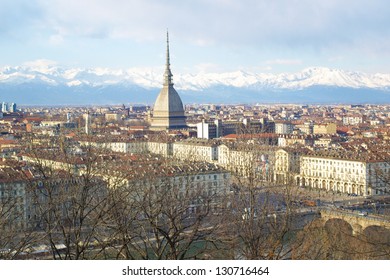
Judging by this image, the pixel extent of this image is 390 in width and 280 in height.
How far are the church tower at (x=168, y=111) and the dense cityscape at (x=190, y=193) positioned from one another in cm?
9

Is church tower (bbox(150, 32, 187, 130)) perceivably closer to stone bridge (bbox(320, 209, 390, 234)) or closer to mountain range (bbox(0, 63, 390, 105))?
mountain range (bbox(0, 63, 390, 105))

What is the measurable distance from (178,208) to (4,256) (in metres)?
1.32

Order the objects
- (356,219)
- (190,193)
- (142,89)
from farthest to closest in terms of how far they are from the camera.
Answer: (142,89) < (356,219) < (190,193)

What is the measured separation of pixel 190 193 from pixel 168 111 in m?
32.5

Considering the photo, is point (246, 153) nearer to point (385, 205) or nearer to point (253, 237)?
point (253, 237)

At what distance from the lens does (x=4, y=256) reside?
3561 millimetres

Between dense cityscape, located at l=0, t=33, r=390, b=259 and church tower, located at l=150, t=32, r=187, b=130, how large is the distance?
0.09 meters

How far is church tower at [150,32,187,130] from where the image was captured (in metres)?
39.6

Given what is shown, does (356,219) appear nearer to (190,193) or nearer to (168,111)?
(190,193)

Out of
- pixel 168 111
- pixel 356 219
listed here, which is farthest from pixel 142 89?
pixel 356 219

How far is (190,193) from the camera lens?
7137 millimetres

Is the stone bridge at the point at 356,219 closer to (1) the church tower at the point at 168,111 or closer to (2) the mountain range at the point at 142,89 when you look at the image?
(2) the mountain range at the point at 142,89

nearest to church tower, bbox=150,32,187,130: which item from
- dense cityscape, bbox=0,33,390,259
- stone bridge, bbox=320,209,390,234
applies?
dense cityscape, bbox=0,33,390,259
